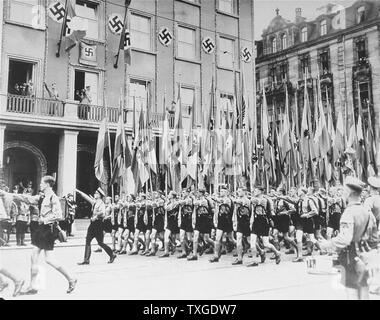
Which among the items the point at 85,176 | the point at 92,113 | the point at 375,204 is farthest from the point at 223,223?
the point at 92,113

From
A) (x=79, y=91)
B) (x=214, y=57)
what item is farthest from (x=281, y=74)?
(x=79, y=91)

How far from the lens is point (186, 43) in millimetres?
20297

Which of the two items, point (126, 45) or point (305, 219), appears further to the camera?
point (126, 45)

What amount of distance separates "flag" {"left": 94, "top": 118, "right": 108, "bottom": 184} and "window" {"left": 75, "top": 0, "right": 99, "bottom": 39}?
5.63 m

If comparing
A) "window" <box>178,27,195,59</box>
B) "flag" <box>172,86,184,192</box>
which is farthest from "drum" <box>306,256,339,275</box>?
"window" <box>178,27,195,59</box>

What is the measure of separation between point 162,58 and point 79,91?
3.97 m

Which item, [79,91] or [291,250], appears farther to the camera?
[79,91]

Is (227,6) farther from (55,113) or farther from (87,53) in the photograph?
Result: (55,113)

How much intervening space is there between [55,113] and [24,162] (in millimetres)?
2243

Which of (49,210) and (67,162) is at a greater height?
(67,162)

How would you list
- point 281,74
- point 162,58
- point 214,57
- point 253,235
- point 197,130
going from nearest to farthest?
Answer: point 253,235 < point 197,130 < point 281,74 < point 162,58 < point 214,57

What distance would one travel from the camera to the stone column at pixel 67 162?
55.3ft
